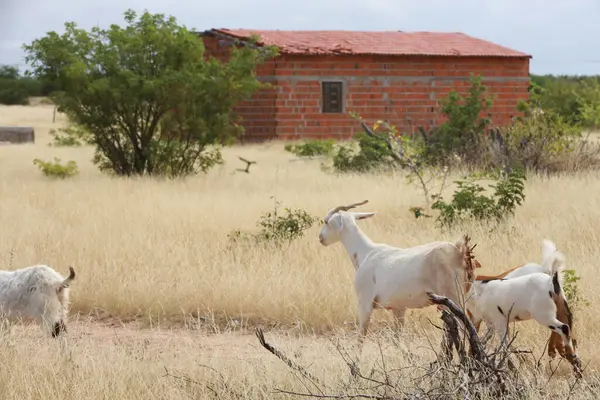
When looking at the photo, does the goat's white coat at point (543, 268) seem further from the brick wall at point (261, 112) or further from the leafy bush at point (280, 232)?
the brick wall at point (261, 112)

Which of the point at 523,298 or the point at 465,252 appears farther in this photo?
the point at 465,252

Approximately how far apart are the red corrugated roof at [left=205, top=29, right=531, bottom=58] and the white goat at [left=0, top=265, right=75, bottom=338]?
20623 mm

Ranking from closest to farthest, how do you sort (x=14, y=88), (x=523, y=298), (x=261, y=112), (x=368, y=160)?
(x=523, y=298) → (x=368, y=160) → (x=261, y=112) → (x=14, y=88)

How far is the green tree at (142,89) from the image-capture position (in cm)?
1728

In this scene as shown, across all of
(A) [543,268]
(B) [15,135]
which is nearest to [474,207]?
(A) [543,268]

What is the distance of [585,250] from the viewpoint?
8.98m

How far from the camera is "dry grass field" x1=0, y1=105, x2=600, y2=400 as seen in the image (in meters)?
5.55

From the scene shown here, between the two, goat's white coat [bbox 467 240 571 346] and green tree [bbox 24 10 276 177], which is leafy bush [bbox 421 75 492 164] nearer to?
green tree [bbox 24 10 276 177]

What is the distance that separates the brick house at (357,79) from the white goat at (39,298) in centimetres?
2060

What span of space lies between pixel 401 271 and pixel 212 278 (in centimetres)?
287

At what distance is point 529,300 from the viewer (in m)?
5.33

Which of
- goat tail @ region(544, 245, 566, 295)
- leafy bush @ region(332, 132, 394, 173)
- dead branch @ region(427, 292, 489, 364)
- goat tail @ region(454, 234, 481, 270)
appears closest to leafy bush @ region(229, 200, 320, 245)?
goat tail @ region(454, 234, 481, 270)

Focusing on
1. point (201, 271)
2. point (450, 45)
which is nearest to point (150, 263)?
point (201, 271)

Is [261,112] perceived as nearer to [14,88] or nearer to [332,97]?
[332,97]
